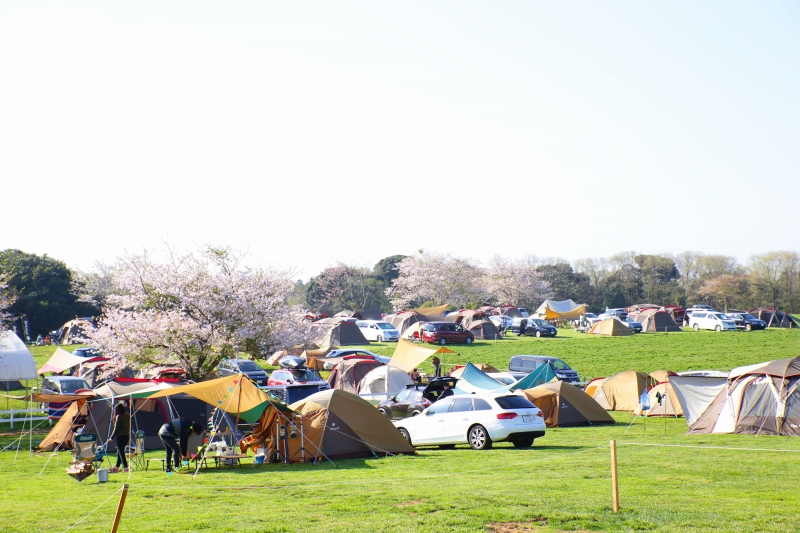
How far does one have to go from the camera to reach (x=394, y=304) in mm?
85562

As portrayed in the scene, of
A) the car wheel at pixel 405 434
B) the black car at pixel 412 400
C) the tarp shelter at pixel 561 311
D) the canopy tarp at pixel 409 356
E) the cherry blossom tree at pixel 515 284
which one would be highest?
the cherry blossom tree at pixel 515 284

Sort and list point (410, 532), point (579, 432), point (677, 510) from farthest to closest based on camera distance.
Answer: point (579, 432), point (677, 510), point (410, 532)

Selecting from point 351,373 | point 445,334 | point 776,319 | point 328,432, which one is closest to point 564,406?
point 328,432

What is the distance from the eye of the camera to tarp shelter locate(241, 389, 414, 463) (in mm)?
15695

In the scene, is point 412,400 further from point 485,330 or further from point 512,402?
point 485,330

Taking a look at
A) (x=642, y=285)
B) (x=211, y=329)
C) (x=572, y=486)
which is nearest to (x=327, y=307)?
(x=642, y=285)

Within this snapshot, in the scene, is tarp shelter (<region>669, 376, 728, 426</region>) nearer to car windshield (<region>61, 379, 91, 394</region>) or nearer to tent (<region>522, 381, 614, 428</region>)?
tent (<region>522, 381, 614, 428</region>)

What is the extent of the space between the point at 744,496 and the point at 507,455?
6210mm

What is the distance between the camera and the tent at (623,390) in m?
24.9

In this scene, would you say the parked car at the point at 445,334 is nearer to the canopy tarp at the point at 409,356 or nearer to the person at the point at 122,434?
the canopy tarp at the point at 409,356

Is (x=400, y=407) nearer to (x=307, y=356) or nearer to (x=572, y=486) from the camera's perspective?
(x=572, y=486)

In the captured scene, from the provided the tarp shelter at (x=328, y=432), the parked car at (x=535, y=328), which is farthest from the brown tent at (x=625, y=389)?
the parked car at (x=535, y=328)

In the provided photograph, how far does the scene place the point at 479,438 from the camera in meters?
17.1

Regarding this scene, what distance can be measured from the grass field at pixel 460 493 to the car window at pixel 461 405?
112 centimetres
